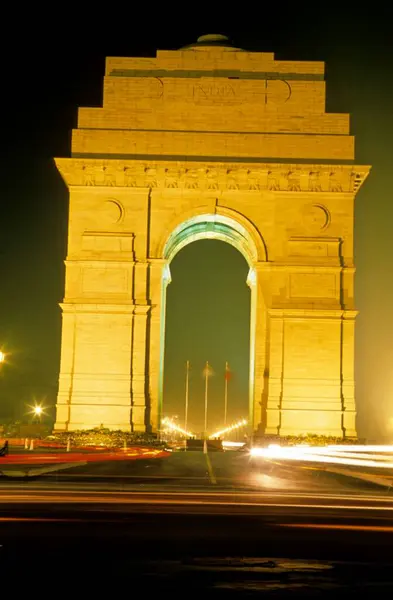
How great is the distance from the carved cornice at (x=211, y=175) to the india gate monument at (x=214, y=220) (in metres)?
0.06

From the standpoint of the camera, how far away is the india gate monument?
43.3 meters

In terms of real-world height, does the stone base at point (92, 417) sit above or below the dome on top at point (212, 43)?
below

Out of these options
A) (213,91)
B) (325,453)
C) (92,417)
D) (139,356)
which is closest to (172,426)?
(139,356)

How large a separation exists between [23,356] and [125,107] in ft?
98.8

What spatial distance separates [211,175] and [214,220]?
9.53 feet

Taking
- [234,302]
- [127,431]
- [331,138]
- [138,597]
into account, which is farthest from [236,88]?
[138,597]

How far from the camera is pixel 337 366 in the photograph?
43438mm

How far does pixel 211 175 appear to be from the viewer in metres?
44.4

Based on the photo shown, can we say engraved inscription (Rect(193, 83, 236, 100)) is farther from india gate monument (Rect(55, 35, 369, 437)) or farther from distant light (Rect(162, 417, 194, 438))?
distant light (Rect(162, 417, 194, 438))

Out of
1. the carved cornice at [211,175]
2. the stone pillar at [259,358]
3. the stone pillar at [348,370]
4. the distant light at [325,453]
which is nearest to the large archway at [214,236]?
the stone pillar at [259,358]

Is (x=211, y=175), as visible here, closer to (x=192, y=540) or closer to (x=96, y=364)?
(x=96, y=364)

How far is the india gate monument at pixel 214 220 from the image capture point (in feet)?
142

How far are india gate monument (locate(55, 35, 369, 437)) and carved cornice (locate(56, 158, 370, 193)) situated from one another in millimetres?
63

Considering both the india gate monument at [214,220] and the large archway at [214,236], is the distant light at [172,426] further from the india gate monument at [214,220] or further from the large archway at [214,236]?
the india gate monument at [214,220]
